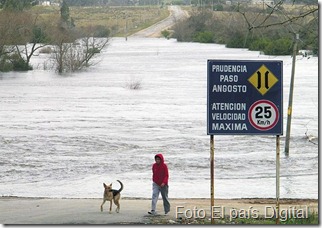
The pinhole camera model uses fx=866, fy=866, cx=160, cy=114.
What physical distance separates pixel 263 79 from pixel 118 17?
157 meters

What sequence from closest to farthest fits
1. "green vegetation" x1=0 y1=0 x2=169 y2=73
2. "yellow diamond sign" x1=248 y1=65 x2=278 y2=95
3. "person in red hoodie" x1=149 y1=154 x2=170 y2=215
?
1. "yellow diamond sign" x1=248 y1=65 x2=278 y2=95
2. "person in red hoodie" x1=149 y1=154 x2=170 y2=215
3. "green vegetation" x1=0 y1=0 x2=169 y2=73

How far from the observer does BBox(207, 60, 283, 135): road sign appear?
1261 centimetres

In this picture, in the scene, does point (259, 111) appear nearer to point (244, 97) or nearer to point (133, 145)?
point (244, 97)

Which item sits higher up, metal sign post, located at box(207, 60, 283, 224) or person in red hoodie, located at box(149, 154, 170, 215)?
metal sign post, located at box(207, 60, 283, 224)

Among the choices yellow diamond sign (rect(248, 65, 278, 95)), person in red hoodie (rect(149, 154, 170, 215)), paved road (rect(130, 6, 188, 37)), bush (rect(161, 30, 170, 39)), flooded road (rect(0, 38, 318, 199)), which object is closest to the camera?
yellow diamond sign (rect(248, 65, 278, 95))

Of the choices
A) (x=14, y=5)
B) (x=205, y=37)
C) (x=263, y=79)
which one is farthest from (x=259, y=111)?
(x=205, y=37)

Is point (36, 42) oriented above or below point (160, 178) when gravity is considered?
above

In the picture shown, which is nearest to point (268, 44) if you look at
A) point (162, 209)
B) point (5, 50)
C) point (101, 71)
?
point (101, 71)

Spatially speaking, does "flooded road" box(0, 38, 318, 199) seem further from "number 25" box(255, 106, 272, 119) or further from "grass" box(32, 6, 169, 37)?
"grass" box(32, 6, 169, 37)

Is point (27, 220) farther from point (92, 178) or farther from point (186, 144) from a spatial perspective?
point (186, 144)

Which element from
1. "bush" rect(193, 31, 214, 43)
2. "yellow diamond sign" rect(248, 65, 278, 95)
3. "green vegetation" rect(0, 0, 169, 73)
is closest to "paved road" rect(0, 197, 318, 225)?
"yellow diamond sign" rect(248, 65, 278, 95)

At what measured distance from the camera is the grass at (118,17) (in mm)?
147875

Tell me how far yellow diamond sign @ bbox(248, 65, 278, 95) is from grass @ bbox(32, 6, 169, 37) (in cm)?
12366

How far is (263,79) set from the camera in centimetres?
1269
